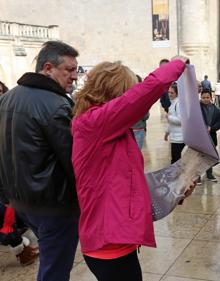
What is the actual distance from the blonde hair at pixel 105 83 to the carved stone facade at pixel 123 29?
24860 mm

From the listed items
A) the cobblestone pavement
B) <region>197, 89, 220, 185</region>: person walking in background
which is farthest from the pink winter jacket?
<region>197, 89, 220, 185</region>: person walking in background

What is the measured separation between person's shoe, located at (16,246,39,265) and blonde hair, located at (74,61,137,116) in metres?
2.55

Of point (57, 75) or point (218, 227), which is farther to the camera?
point (218, 227)

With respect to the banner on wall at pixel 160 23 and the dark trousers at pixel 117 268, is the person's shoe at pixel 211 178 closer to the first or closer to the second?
the dark trousers at pixel 117 268

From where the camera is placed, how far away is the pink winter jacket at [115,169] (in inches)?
94.7

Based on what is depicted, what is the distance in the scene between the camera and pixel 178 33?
30.8 meters

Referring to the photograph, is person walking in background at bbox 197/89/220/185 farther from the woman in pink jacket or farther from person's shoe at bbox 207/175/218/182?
the woman in pink jacket

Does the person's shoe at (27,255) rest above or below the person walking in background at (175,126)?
below

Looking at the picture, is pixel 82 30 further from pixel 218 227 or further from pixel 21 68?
pixel 218 227

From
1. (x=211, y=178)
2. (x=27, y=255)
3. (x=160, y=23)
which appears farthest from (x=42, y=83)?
(x=160, y=23)

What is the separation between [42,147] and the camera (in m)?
3.04

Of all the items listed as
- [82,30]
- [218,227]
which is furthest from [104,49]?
[218,227]

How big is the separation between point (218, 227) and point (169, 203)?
9.44 ft

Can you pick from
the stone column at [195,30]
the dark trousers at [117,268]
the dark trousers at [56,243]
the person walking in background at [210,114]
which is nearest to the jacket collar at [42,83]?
the dark trousers at [56,243]
